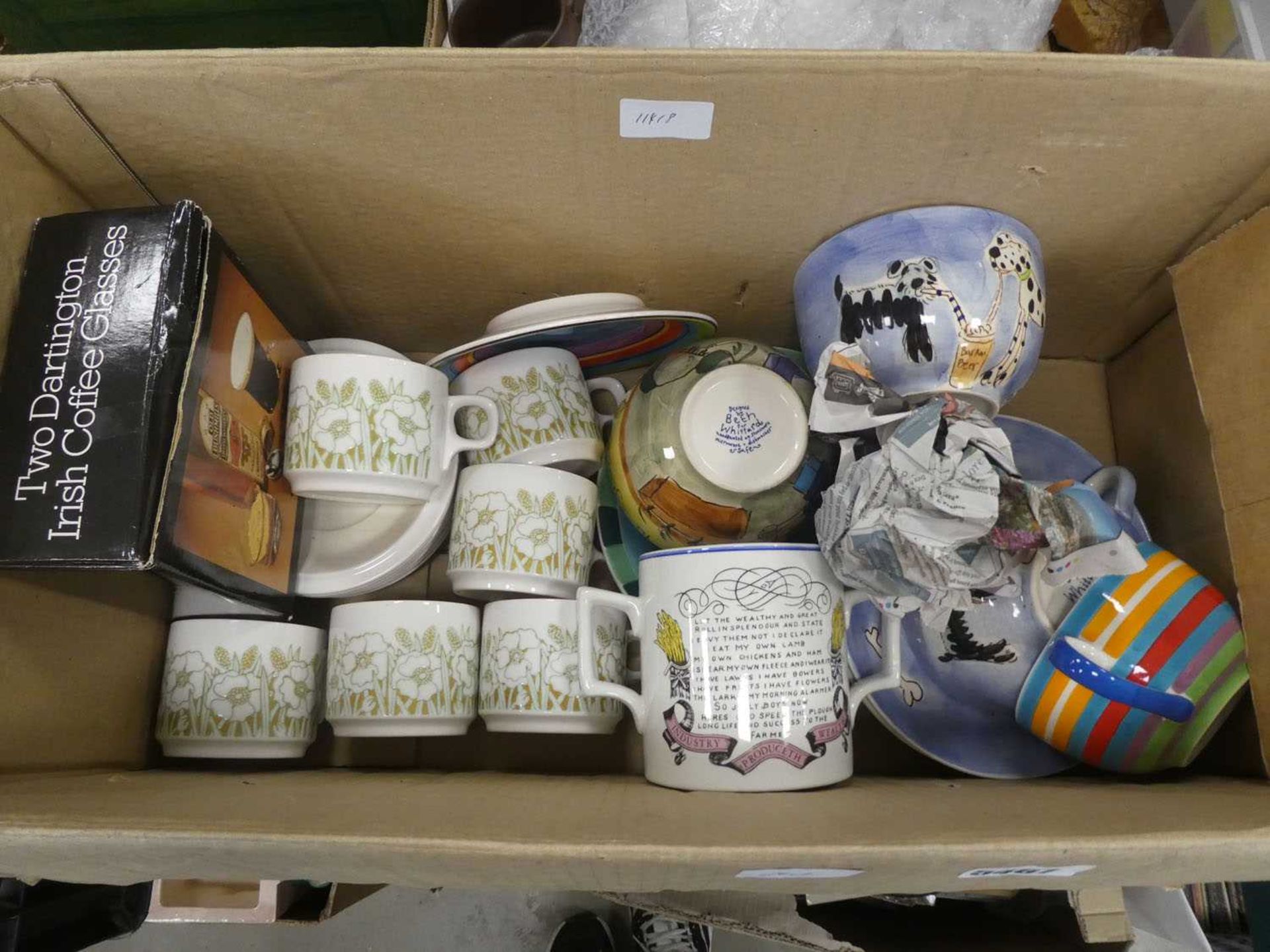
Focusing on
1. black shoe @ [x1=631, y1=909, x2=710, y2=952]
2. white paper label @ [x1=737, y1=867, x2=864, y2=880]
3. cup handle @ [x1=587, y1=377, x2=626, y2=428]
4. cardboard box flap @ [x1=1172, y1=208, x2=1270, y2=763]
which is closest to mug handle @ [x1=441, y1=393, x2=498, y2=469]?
cup handle @ [x1=587, y1=377, x2=626, y2=428]

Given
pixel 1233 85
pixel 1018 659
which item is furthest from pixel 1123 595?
pixel 1233 85

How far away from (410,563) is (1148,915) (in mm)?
891

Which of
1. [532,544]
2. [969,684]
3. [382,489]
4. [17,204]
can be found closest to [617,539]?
[532,544]

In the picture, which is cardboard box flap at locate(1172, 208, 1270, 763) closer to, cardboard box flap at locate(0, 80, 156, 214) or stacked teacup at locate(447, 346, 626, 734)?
stacked teacup at locate(447, 346, 626, 734)

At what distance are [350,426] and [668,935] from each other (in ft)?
3.37

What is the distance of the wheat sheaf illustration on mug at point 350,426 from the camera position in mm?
723

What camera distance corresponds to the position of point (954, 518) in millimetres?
561

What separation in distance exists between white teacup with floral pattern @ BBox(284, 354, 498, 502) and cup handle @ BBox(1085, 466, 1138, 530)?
1.95 feet

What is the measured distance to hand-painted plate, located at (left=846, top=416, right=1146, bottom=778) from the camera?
749mm

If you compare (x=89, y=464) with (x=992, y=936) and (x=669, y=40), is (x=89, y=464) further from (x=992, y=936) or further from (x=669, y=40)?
(x=992, y=936)

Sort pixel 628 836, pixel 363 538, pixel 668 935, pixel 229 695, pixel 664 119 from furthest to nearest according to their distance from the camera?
pixel 668 935 < pixel 363 538 < pixel 229 695 < pixel 664 119 < pixel 628 836

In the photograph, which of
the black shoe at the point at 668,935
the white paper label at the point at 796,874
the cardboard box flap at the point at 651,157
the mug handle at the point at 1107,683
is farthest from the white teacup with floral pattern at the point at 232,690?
the black shoe at the point at 668,935

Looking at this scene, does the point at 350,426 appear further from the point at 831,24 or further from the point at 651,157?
the point at 831,24

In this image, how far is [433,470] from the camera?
78cm
